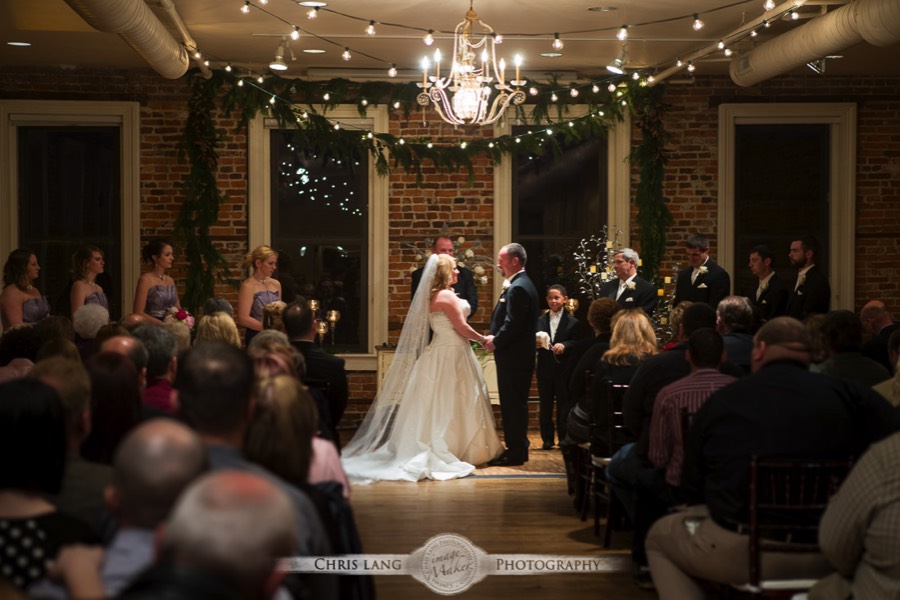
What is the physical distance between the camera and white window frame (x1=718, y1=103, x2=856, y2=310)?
11805 mm

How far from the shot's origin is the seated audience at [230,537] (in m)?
1.81

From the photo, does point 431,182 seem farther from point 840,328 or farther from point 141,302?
point 840,328

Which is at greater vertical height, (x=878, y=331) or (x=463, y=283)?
(x=463, y=283)

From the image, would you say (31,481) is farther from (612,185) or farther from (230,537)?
(612,185)

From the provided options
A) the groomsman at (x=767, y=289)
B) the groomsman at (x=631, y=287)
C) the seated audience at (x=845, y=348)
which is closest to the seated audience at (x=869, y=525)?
the seated audience at (x=845, y=348)

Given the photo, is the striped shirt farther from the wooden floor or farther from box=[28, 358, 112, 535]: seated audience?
box=[28, 358, 112, 535]: seated audience

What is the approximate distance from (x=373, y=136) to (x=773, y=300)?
4.13 metres

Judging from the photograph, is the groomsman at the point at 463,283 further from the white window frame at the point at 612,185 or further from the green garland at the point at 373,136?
the green garland at the point at 373,136

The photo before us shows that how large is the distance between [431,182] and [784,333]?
7689 mm

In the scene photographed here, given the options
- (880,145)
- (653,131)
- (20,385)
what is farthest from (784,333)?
(880,145)

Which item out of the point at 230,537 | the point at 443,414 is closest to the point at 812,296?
the point at 443,414

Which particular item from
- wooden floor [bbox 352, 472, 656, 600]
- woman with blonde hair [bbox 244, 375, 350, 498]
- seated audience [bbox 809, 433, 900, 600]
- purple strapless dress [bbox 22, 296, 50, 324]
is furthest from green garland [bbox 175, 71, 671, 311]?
seated audience [bbox 809, 433, 900, 600]

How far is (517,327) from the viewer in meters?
9.57

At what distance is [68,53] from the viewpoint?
1070 centimetres
